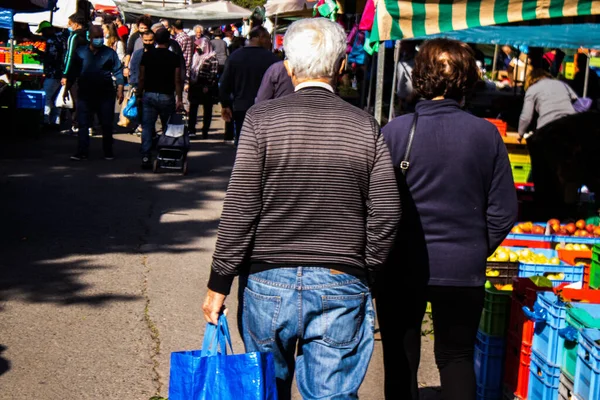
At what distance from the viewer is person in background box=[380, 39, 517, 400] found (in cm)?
376

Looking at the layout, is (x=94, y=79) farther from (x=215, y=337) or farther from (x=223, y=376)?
(x=223, y=376)

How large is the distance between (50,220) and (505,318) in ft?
18.3

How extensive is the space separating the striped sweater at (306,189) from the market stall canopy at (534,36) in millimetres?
5349

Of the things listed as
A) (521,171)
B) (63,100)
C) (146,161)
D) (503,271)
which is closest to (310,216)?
(503,271)

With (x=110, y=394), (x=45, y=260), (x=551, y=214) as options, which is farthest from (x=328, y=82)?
(x=551, y=214)

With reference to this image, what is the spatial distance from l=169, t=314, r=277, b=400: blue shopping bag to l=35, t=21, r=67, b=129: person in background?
46.1ft

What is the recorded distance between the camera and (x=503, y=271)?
623 centimetres

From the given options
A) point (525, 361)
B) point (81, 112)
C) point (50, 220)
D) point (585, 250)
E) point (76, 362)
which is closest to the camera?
point (525, 361)

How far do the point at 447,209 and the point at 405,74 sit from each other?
8.46 m

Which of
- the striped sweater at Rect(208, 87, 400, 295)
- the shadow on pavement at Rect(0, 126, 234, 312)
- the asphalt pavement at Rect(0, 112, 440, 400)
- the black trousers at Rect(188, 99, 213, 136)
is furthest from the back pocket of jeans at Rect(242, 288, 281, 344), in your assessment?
the black trousers at Rect(188, 99, 213, 136)

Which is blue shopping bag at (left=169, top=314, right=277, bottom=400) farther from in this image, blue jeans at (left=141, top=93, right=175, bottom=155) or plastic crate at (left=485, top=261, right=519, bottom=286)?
blue jeans at (left=141, top=93, right=175, bottom=155)

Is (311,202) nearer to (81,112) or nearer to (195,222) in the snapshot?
(195,222)

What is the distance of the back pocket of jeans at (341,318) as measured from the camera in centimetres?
319

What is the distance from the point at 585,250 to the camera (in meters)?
A: 6.93
